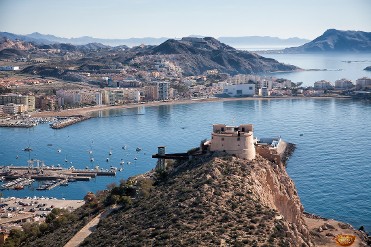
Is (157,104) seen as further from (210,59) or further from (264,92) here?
(210,59)

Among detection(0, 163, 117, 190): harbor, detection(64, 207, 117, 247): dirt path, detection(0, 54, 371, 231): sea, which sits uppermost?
detection(64, 207, 117, 247): dirt path

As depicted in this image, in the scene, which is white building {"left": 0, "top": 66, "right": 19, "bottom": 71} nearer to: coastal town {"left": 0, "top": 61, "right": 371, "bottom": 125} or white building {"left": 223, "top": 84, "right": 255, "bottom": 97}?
coastal town {"left": 0, "top": 61, "right": 371, "bottom": 125}

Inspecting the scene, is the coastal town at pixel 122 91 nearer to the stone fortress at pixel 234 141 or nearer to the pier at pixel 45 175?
the pier at pixel 45 175

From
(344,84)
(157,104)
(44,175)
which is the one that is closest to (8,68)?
(157,104)

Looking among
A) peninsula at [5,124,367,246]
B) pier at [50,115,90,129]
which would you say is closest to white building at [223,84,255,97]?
pier at [50,115,90,129]

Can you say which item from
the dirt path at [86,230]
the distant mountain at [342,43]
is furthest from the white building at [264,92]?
the distant mountain at [342,43]

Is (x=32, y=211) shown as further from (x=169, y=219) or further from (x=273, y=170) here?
(x=169, y=219)
